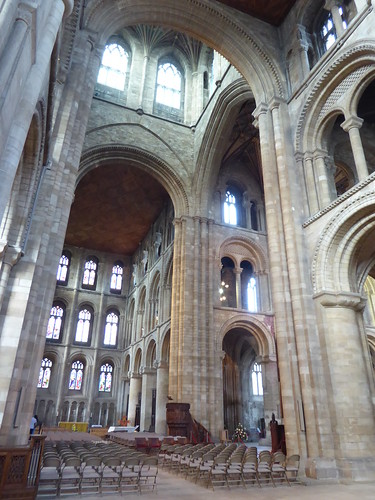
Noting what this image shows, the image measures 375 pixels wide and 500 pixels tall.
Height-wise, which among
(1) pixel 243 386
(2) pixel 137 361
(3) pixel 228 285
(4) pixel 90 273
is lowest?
(1) pixel 243 386

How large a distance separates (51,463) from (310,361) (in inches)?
269

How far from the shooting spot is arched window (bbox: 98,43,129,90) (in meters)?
23.5

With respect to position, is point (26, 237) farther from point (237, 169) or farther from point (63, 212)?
point (237, 169)

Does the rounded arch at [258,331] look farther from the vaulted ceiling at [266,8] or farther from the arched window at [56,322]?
the arched window at [56,322]

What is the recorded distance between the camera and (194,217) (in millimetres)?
20938

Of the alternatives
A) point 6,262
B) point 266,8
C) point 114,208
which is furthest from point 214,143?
point 6,262

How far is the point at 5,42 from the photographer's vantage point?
4.53 m

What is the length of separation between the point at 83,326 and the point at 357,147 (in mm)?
26761

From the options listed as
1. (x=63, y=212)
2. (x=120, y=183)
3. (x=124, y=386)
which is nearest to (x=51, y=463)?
(x=63, y=212)

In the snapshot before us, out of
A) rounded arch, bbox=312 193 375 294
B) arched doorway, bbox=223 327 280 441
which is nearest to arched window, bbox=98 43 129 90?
arched doorway, bbox=223 327 280 441

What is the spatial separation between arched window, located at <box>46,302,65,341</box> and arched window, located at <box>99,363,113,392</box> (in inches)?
180

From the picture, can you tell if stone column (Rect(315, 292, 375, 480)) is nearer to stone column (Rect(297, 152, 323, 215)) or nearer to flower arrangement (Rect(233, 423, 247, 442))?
stone column (Rect(297, 152, 323, 215))

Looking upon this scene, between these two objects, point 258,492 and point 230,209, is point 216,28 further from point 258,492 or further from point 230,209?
point 258,492

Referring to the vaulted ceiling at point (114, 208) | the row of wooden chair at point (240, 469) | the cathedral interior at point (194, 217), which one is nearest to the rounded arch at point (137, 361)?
the cathedral interior at point (194, 217)
